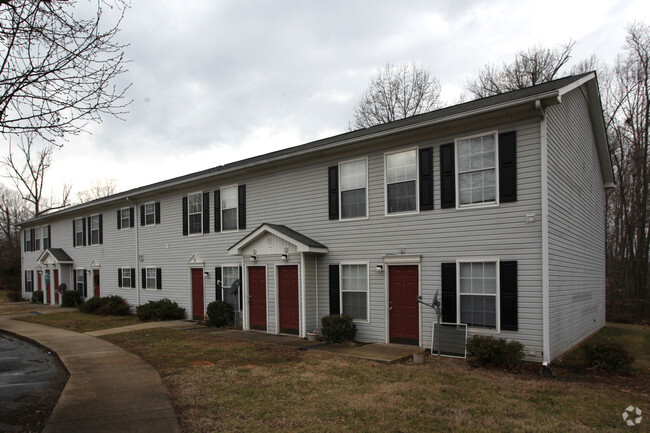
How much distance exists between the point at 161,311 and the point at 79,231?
11.2m

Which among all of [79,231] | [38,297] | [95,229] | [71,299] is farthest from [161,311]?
[38,297]

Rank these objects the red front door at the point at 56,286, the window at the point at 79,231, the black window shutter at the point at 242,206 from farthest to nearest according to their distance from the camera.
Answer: the red front door at the point at 56,286 < the window at the point at 79,231 < the black window shutter at the point at 242,206

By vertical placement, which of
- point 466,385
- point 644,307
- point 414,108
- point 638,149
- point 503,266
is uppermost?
point 414,108

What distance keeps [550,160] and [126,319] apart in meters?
16.7

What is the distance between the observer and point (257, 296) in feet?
48.0

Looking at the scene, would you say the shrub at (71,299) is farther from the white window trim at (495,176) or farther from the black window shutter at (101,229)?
the white window trim at (495,176)

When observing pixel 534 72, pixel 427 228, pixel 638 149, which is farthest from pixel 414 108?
pixel 427 228

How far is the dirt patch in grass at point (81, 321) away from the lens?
16.5 metres

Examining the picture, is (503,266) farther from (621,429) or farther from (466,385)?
(621,429)

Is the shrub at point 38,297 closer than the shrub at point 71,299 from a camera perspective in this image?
No

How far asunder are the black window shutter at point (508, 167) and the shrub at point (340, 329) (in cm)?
489

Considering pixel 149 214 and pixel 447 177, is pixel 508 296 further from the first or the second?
pixel 149 214

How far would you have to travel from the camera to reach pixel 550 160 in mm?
9492

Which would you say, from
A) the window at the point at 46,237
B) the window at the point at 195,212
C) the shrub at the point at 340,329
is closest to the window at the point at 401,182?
the shrub at the point at 340,329
